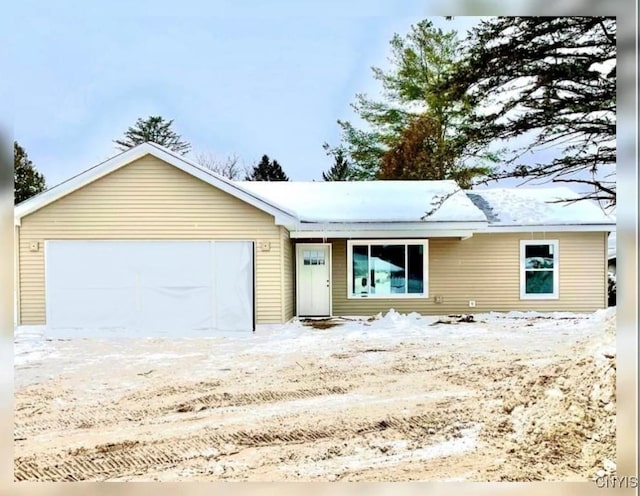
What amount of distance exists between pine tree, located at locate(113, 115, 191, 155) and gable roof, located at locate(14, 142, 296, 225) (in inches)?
3.3

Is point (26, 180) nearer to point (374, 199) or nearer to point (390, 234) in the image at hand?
point (374, 199)

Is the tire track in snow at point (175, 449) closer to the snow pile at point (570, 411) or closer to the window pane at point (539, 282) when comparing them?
the snow pile at point (570, 411)

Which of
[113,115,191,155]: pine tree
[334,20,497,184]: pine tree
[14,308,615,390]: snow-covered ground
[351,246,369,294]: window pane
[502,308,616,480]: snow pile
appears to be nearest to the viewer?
[502,308,616,480]: snow pile

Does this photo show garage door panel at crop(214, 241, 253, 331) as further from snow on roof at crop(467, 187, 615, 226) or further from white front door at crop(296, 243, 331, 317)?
snow on roof at crop(467, 187, 615, 226)

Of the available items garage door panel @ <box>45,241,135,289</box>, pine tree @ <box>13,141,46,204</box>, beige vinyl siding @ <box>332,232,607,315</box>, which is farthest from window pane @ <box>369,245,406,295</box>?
pine tree @ <box>13,141,46,204</box>

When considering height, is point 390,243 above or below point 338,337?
above

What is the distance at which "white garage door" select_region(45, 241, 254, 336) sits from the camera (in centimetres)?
388

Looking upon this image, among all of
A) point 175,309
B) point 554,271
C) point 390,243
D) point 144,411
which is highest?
point 390,243

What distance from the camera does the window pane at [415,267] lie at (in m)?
4.61

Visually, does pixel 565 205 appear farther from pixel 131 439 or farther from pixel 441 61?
pixel 131 439

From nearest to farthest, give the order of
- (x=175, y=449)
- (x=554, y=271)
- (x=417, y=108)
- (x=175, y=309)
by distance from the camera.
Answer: (x=175, y=449) → (x=417, y=108) → (x=175, y=309) → (x=554, y=271)

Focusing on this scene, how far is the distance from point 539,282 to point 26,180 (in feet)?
15.3

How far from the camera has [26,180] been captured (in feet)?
11.8

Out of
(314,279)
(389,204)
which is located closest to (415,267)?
(389,204)
